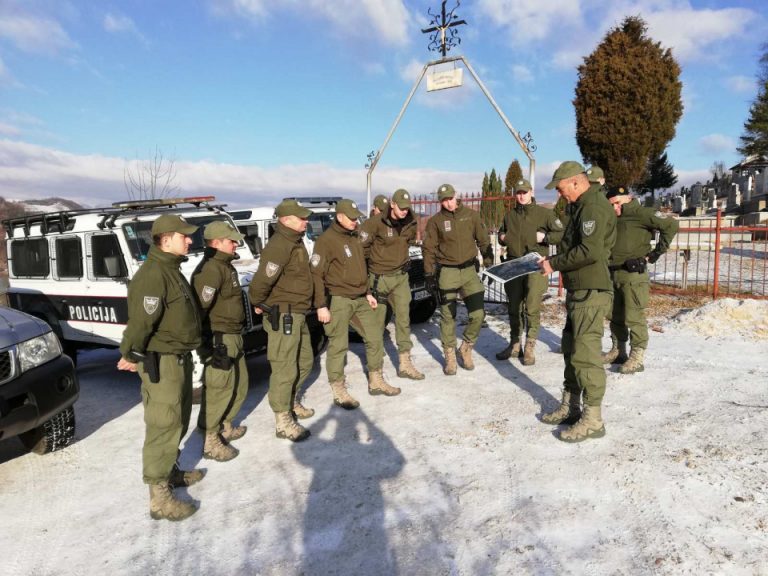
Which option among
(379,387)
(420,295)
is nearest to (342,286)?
(379,387)

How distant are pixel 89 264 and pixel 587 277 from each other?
4894mm

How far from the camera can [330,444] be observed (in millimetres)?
3764

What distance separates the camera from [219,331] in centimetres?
350

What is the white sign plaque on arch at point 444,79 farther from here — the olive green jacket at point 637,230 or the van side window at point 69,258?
the van side window at point 69,258

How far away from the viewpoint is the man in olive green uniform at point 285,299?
3.75 metres

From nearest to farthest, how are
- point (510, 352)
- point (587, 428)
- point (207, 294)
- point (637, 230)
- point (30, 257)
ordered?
1. point (207, 294)
2. point (587, 428)
3. point (637, 230)
4. point (510, 352)
5. point (30, 257)

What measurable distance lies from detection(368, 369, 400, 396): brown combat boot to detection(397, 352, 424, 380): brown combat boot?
0.41m

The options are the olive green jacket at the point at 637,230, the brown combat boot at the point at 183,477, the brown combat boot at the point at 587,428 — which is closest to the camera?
the brown combat boot at the point at 183,477

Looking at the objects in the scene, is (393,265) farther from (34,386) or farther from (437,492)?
(34,386)

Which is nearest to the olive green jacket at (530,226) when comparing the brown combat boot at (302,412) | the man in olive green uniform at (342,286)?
the man in olive green uniform at (342,286)

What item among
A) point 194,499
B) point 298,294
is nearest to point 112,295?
point 298,294

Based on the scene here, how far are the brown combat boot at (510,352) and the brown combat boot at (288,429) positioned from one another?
268 cm

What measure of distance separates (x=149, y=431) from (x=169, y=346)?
528mm

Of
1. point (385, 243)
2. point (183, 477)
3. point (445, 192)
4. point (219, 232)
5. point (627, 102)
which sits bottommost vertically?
point (183, 477)
